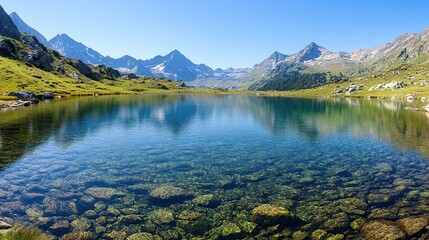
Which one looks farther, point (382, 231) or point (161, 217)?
point (161, 217)

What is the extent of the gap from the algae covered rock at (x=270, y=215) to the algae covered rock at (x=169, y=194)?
7.69 meters

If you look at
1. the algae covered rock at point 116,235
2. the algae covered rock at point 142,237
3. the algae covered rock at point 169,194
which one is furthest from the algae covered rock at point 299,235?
the algae covered rock at point 116,235

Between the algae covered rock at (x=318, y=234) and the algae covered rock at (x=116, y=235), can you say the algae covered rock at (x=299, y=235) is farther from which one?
the algae covered rock at (x=116, y=235)

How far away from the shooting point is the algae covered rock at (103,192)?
1142 inches

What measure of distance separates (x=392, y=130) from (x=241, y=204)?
63.8 metres

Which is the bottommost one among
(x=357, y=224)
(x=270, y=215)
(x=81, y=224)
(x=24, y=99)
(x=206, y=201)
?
(x=81, y=224)

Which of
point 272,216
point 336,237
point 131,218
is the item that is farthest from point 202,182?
point 336,237

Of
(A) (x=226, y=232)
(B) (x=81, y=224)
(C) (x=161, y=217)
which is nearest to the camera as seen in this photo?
(A) (x=226, y=232)

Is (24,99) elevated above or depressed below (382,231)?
above

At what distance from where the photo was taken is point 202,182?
110 feet

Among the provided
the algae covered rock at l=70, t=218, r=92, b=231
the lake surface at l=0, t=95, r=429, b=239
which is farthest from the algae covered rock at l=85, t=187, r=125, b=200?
the algae covered rock at l=70, t=218, r=92, b=231

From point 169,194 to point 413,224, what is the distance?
21.9 meters

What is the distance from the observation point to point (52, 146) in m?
50.4

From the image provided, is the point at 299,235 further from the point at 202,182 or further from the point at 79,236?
the point at 79,236
